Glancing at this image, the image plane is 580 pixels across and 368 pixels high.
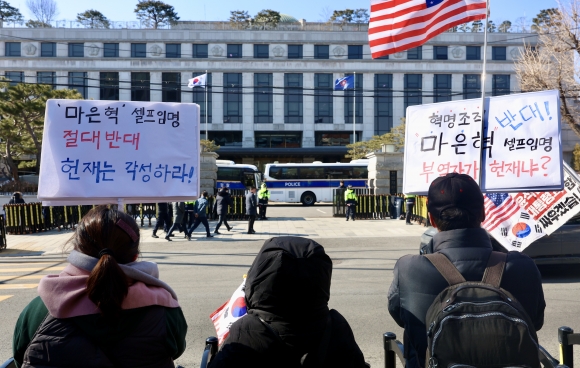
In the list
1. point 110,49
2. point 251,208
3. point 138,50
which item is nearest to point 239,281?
point 251,208

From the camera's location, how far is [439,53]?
5447 centimetres

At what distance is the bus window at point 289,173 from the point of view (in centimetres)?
3872

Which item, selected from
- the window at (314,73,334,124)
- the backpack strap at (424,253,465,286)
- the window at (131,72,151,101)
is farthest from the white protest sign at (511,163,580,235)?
the window at (131,72,151,101)

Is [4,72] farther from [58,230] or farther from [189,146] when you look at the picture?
[189,146]

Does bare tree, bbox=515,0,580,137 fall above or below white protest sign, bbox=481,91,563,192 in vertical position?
above

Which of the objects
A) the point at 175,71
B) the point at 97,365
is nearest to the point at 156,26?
the point at 175,71

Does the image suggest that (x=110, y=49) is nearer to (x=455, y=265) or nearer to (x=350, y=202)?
(x=350, y=202)

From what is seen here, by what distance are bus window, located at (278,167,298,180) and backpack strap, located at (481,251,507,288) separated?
118 feet

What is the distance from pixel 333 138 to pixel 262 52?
1150 cm

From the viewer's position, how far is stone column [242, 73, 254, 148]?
178ft

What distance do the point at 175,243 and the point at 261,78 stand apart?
40.5 metres

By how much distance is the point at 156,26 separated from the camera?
5522cm

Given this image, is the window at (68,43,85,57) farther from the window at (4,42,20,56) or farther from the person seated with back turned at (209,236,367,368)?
the person seated with back turned at (209,236,367,368)

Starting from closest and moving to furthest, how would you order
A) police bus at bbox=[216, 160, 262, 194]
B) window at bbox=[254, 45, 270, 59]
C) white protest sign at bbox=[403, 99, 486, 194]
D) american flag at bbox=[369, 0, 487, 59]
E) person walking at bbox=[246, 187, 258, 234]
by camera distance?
white protest sign at bbox=[403, 99, 486, 194]
american flag at bbox=[369, 0, 487, 59]
person walking at bbox=[246, 187, 258, 234]
police bus at bbox=[216, 160, 262, 194]
window at bbox=[254, 45, 270, 59]
